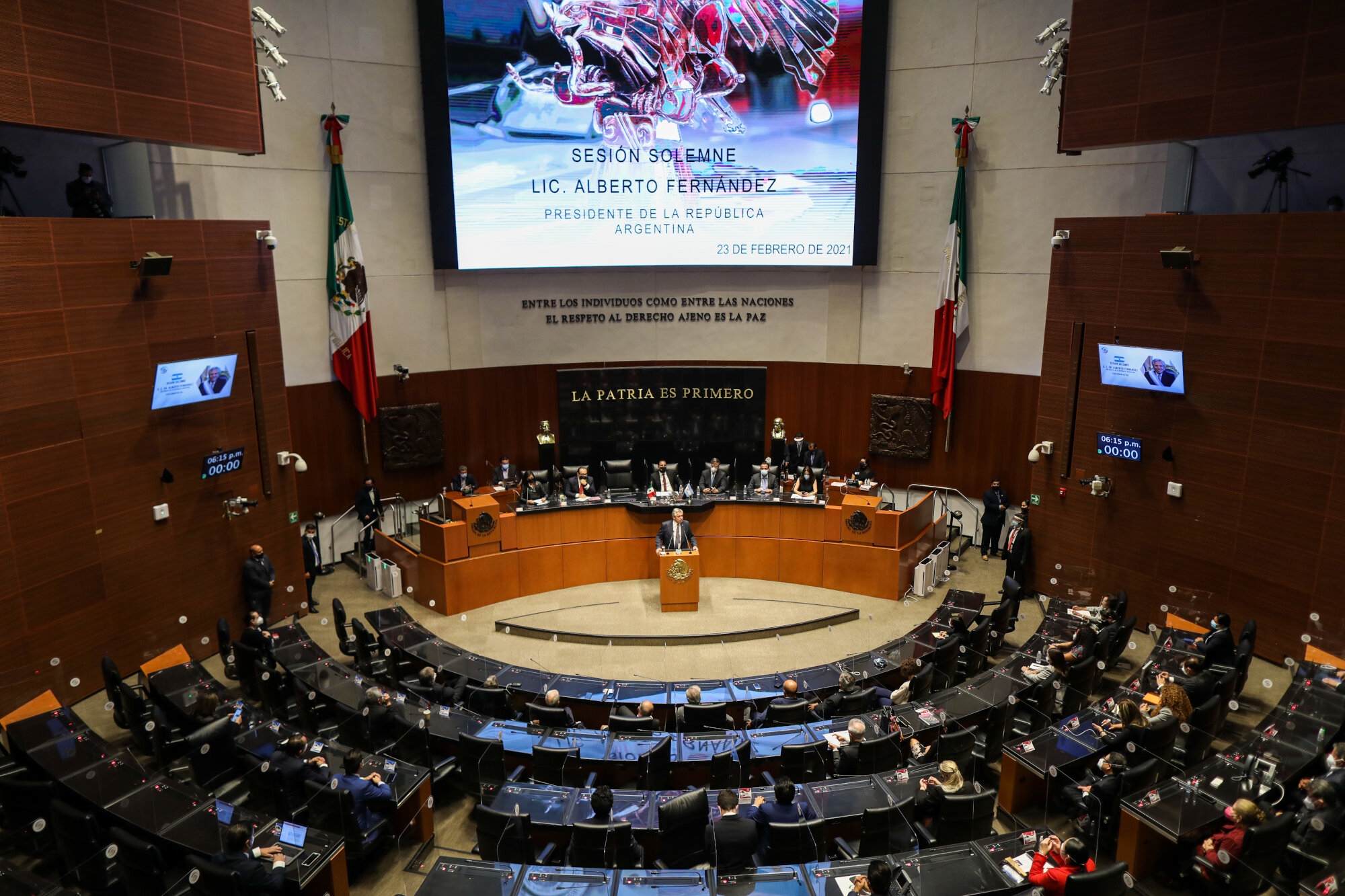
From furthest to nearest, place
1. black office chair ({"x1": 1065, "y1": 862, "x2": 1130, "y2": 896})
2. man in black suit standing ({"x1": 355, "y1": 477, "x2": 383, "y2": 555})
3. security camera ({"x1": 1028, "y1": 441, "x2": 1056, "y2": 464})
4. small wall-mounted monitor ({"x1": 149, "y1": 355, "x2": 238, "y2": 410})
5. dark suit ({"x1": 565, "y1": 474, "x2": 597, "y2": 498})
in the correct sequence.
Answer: man in black suit standing ({"x1": 355, "y1": 477, "x2": 383, "y2": 555}) → dark suit ({"x1": 565, "y1": 474, "x2": 597, "y2": 498}) → security camera ({"x1": 1028, "y1": 441, "x2": 1056, "y2": 464}) → small wall-mounted monitor ({"x1": 149, "y1": 355, "x2": 238, "y2": 410}) → black office chair ({"x1": 1065, "y1": 862, "x2": 1130, "y2": 896})

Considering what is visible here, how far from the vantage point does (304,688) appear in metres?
8.59

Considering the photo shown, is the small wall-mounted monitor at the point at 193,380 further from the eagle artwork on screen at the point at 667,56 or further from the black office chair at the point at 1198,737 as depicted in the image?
the black office chair at the point at 1198,737

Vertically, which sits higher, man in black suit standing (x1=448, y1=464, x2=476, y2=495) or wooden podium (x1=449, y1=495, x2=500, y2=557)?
man in black suit standing (x1=448, y1=464, x2=476, y2=495)

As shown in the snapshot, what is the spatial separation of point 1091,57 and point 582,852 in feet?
36.0

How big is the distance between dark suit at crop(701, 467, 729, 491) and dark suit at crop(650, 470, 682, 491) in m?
0.43

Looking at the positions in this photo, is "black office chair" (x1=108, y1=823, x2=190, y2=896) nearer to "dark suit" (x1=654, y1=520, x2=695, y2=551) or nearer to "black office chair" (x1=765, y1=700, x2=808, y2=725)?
"black office chair" (x1=765, y1=700, x2=808, y2=725)

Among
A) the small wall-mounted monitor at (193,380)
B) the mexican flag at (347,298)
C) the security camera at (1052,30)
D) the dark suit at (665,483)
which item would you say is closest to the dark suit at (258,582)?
the small wall-mounted monitor at (193,380)

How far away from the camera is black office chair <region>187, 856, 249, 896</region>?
5.48 metres

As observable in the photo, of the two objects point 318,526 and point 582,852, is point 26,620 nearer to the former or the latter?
point 318,526

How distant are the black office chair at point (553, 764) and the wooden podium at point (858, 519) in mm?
6573

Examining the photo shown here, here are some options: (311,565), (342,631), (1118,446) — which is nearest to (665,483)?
(342,631)

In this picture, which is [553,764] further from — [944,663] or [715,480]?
[715,480]

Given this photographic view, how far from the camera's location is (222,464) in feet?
36.6

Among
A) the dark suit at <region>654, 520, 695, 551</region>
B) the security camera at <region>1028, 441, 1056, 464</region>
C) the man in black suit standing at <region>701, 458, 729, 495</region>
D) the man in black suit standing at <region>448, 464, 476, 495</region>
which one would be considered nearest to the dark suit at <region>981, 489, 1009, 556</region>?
the security camera at <region>1028, 441, 1056, 464</region>
